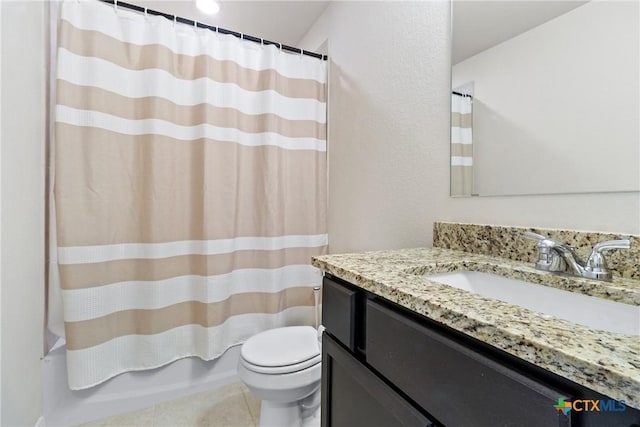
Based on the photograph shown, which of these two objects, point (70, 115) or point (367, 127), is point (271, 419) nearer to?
point (367, 127)

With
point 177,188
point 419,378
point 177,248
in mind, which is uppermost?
point 177,188

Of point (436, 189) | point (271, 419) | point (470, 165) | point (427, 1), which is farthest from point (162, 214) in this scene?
point (427, 1)

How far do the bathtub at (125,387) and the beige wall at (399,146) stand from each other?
103 cm

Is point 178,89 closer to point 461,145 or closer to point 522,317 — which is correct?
point 461,145

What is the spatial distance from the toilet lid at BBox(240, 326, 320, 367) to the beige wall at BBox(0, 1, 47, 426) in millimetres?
831

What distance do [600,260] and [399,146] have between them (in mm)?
801

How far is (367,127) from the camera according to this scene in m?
1.46

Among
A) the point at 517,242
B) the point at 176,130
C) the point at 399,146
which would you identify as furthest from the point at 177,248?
the point at 517,242

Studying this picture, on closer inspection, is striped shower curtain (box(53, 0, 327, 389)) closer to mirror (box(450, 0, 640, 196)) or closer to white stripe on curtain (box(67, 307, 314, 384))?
white stripe on curtain (box(67, 307, 314, 384))

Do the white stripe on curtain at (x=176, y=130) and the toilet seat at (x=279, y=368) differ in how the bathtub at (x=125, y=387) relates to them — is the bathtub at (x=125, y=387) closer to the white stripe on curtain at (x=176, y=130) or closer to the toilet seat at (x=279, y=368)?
the toilet seat at (x=279, y=368)

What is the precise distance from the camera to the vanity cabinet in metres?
0.34

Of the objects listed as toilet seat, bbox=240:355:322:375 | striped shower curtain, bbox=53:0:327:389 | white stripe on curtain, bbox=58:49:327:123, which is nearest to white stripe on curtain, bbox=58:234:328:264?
striped shower curtain, bbox=53:0:327:389

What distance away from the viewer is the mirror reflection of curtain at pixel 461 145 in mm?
973

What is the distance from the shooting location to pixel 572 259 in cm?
64
